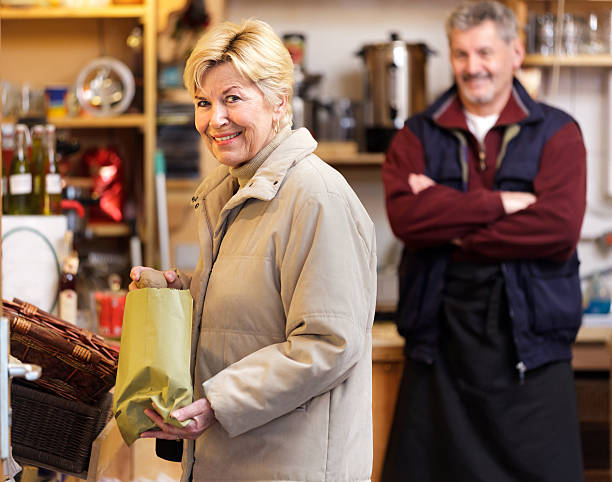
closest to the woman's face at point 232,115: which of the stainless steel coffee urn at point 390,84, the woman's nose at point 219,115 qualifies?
the woman's nose at point 219,115

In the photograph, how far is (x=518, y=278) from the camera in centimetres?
264

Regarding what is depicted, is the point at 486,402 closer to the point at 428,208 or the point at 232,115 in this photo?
the point at 428,208

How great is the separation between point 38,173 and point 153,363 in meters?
1.39

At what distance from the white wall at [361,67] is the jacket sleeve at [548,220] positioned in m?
1.28

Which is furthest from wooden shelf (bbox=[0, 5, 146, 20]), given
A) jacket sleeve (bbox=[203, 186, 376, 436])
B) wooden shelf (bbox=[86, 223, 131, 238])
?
jacket sleeve (bbox=[203, 186, 376, 436])

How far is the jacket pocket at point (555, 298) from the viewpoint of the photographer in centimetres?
261

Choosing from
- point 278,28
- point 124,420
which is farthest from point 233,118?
point 278,28

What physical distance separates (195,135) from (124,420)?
240 cm

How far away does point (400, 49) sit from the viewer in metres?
3.54

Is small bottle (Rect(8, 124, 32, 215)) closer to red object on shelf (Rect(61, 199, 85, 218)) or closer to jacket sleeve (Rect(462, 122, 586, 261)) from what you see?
red object on shelf (Rect(61, 199, 85, 218))

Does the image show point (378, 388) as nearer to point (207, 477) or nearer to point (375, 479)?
point (375, 479)

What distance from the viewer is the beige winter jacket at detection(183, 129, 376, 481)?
1368 millimetres

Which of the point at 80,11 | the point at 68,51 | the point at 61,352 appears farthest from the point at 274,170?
the point at 68,51

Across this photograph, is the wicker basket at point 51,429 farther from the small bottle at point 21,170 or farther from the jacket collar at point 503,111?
the jacket collar at point 503,111
